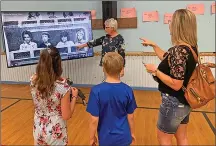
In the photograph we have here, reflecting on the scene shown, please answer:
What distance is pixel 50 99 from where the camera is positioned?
5.09 ft

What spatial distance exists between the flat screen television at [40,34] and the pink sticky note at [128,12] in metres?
0.75

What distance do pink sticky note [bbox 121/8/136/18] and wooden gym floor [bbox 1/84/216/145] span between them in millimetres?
1436

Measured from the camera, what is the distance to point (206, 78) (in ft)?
5.05

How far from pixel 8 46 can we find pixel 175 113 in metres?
2.18

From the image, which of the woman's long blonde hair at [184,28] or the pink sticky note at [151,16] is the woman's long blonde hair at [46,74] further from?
the pink sticky note at [151,16]

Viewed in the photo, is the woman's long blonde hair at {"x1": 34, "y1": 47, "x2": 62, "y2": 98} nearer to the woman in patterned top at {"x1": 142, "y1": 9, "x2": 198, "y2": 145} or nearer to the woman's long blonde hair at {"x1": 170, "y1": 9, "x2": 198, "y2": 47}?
the woman in patterned top at {"x1": 142, "y1": 9, "x2": 198, "y2": 145}

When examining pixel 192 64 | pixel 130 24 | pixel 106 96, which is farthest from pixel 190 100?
pixel 130 24

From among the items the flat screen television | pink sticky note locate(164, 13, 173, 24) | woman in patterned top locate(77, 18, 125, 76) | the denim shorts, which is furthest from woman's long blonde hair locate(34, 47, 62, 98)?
pink sticky note locate(164, 13, 173, 24)

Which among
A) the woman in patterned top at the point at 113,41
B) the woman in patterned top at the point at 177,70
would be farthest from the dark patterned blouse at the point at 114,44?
the woman in patterned top at the point at 177,70

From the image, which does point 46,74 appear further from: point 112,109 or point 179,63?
point 179,63

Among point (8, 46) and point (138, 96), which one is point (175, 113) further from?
point (138, 96)

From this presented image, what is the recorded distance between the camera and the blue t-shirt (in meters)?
1.44

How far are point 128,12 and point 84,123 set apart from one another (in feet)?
7.18

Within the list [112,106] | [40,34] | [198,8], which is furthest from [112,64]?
[198,8]
